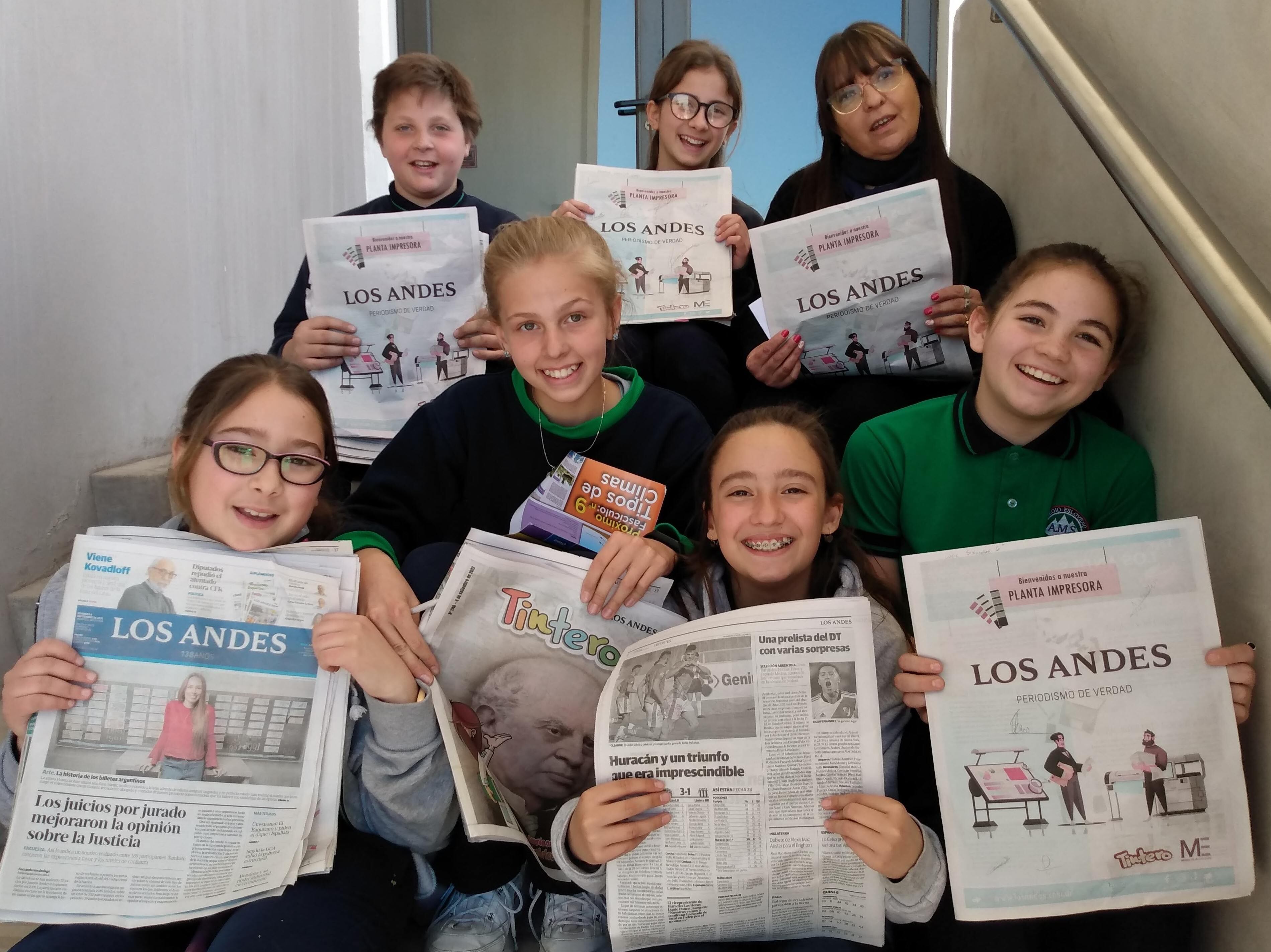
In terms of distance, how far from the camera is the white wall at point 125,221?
1.88 meters

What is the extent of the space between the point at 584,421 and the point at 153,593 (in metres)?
0.74

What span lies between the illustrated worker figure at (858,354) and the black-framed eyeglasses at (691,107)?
28.3 inches

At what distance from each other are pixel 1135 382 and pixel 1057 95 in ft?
1.44

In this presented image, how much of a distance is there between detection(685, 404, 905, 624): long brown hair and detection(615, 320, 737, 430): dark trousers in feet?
1.77

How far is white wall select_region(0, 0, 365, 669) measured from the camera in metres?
1.88

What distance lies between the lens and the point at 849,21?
3920mm

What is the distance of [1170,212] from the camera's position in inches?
40.1

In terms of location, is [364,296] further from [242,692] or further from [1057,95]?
[1057,95]

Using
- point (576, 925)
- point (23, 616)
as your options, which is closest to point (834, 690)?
point (576, 925)

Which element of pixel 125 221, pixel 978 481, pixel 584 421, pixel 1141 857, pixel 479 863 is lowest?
pixel 479 863

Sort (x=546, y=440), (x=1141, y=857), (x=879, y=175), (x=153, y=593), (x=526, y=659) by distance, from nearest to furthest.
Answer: (x=1141, y=857) → (x=153, y=593) → (x=526, y=659) → (x=546, y=440) → (x=879, y=175)

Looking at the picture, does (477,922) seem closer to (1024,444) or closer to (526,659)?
(526,659)

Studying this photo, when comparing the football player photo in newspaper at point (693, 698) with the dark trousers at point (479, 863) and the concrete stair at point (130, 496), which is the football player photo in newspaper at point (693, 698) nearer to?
the dark trousers at point (479, 863)

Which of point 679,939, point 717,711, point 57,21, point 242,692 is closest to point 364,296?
point 57,21
